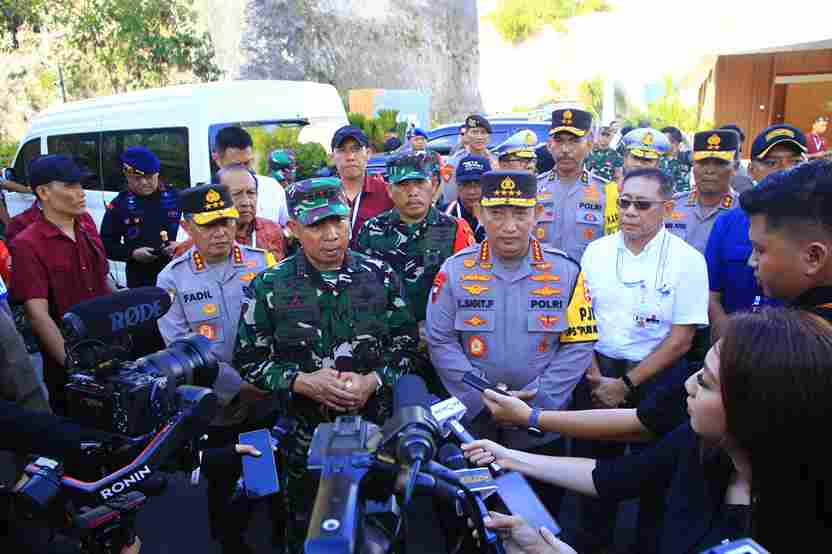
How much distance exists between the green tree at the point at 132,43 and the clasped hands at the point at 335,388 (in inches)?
731

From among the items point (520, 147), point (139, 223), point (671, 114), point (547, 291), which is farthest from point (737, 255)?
point (671, 114)

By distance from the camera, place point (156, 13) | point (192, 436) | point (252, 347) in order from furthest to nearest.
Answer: point (156, 13), point (252, 347), point (192, 436)

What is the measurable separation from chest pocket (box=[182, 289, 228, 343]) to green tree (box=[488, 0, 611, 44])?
4382 cm

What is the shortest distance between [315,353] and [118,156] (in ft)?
19.3

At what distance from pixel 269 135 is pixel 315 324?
192 inches

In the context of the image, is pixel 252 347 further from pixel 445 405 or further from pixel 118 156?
pixel 118 156

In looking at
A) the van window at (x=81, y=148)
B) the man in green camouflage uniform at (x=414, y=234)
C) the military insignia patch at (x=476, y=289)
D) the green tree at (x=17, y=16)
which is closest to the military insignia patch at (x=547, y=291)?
the military insignia patch at (x=476, y=289)

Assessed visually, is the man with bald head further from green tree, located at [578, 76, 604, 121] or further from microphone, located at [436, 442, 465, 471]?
green tree, located at [578, 76, 604, 121]

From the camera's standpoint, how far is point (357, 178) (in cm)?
471

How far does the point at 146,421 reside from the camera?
175 cm

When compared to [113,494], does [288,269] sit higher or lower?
higher

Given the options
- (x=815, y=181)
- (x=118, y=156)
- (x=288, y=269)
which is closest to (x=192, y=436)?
(x=288, y=269)

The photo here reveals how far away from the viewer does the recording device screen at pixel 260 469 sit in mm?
1648

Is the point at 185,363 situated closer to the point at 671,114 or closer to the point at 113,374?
the point at 113,374
